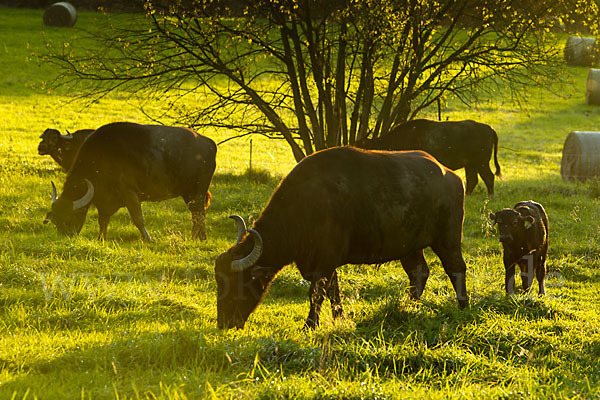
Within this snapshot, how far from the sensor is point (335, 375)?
5027 millimetres

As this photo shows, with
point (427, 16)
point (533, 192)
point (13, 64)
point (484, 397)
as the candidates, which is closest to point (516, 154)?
point (533, 192)

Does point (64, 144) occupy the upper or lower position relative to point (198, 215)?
upper

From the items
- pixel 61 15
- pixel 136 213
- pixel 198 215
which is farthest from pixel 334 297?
pixel 61 15

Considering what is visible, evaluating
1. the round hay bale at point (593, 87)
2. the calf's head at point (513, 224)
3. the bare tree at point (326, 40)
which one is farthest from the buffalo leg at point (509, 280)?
Answer: the round hay bale at point (593, 87)

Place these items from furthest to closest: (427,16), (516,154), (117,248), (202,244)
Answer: (516,154) → (427,16) → (202,244) → (117,248)

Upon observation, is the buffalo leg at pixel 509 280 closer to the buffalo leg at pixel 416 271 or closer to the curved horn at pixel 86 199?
the buffalo leg at pixel 416 271

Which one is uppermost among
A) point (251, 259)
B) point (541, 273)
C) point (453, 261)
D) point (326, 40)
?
point (326, 40)

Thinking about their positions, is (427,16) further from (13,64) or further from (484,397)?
(13,64)

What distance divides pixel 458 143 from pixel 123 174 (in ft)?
27.7

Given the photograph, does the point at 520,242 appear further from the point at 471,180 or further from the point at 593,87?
the point at 593,87

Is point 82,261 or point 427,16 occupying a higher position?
point 427,16

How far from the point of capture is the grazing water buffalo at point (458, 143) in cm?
1541

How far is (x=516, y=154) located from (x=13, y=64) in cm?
2308

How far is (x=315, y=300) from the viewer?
264 inches
